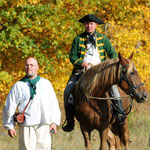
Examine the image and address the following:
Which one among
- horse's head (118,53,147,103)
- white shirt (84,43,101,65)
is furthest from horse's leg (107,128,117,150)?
horse's head (118,53,147,103)

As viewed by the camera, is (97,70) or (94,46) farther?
(94,46)

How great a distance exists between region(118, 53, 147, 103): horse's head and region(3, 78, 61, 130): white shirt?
1503 mm

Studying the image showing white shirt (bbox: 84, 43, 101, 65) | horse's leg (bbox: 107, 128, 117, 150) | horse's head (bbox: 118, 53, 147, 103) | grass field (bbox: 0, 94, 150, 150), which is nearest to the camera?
horse's head (bbox: 118, 53, 147, 103)

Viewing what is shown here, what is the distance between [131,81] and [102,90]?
59 centimetres

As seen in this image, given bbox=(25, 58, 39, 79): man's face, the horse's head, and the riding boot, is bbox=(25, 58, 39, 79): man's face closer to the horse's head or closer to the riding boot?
the horse's head

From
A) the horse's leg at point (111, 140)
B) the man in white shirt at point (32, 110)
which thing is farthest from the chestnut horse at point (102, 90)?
the man in white shirt at point (32, 110)

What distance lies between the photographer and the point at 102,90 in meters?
6.64

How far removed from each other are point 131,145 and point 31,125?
4282 mm

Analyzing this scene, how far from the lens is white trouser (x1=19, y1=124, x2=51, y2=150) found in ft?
17.6

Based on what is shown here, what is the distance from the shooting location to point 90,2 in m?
12.1

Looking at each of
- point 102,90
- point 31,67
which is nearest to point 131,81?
point 102,90

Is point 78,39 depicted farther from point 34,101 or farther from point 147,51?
point 147,51

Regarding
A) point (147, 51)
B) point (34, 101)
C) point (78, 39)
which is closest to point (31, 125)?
point (34, 101)

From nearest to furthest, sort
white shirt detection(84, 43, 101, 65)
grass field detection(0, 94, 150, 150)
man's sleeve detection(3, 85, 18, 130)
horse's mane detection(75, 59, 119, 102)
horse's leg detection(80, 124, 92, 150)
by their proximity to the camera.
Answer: man's sleeve detection(3, 85, 18, 130) < horse's mane detection(75, 59, 119, 102) < horse's leg detection(80, 124, 92, 150) < white shirt detection(84, 43, 101, 65) < grass field detection(0, 94, 150, 150)
